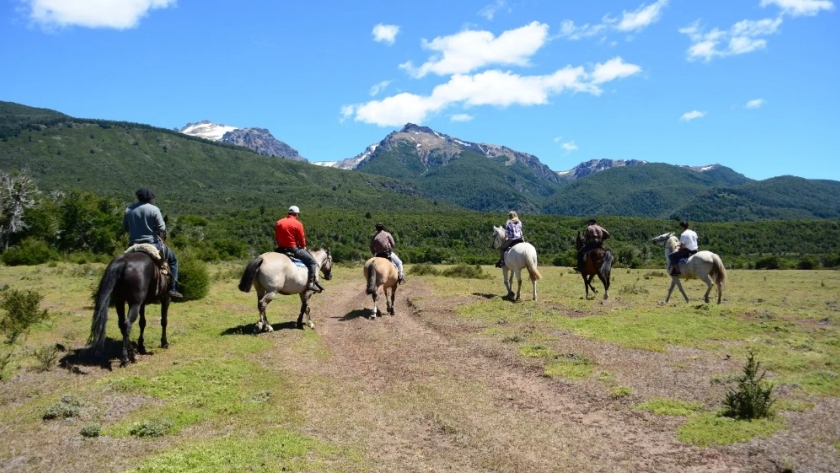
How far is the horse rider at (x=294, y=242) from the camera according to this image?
42.7 ft

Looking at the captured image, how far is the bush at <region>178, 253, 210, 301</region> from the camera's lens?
1806 centimetres

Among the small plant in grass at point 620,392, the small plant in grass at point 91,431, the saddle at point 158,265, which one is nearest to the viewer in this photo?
the small plant in grass at point 91,431

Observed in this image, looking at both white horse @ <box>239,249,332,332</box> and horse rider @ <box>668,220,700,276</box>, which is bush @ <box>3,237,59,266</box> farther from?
horse rider @ <box>668,220,700,276</box>

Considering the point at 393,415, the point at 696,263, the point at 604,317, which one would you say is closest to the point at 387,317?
the point at 604,317

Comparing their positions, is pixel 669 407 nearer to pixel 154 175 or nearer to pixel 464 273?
pixel 464 273

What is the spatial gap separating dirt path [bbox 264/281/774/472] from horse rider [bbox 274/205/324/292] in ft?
8.25

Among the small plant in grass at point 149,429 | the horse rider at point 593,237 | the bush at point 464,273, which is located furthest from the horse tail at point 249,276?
the bush at point 464,273

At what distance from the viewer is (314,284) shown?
527 inches

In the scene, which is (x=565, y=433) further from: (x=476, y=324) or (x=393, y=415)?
(x=476, y=324)

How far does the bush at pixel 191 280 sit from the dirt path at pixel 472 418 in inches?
357

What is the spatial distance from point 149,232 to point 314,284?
4.31 meters

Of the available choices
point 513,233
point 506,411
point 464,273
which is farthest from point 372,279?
point 464,273

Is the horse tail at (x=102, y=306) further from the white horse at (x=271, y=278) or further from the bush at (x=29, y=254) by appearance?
the bush at (x=29, y=254)

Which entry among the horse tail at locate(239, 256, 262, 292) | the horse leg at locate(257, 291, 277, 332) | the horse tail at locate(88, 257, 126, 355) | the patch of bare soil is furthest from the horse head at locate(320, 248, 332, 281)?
the horse tail at locate(88, 257, 126, 355)
